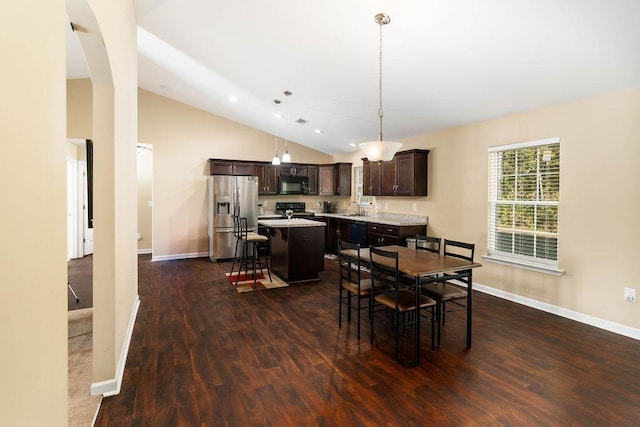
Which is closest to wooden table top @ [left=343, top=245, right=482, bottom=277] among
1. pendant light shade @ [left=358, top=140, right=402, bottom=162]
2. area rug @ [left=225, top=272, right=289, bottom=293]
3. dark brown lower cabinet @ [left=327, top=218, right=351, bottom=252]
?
pendant light shade @ [left=358, top=140, right=402, bottom=162]

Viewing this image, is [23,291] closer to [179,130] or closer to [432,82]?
[432,82]

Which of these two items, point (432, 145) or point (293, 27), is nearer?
point (293, 27)

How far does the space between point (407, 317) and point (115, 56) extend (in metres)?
3.68

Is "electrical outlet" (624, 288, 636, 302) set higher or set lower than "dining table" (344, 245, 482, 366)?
lower

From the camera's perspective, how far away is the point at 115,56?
239cm

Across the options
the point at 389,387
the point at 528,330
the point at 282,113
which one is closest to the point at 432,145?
the point at 282,113

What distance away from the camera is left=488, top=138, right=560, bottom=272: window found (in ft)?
13.1

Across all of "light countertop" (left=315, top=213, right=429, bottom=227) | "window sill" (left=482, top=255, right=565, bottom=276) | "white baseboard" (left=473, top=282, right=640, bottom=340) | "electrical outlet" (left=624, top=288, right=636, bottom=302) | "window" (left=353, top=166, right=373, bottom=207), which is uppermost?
"window" (left=353, top=166, right=373, bottom=207)

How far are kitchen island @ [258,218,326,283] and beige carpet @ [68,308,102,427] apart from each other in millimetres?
2640

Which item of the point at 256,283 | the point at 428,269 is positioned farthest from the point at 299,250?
the point at 428,269

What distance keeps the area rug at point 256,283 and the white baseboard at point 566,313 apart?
118 inches

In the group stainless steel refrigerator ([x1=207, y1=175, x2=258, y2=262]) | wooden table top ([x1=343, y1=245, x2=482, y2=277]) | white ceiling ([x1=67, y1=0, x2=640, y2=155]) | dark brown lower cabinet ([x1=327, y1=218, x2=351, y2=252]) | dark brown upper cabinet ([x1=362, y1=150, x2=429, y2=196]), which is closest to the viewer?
white ceiling ([x1=67, y1=0, x2=640, y2=155])

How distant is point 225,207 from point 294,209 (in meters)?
1.85

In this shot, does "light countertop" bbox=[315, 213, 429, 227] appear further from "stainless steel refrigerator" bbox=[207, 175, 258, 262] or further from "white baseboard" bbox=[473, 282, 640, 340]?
"stainless steel refrigerator" bbox=[207, 175, 258, 262]
